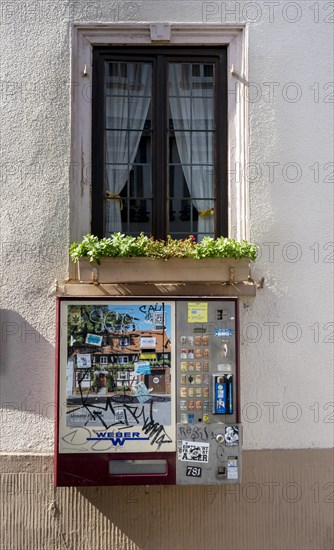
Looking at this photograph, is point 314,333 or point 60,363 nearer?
point 60,363

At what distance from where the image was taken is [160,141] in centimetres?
568

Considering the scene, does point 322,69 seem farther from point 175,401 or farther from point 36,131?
point 175,401

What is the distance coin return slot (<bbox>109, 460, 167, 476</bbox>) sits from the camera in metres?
4.78

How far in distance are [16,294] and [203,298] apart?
2.00m

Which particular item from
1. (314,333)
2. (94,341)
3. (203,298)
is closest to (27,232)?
(94,341)

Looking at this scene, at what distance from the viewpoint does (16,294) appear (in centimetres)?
541

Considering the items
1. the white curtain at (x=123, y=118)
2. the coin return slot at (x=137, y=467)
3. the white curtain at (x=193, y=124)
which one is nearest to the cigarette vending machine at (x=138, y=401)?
the coin return slot at (x=137, y=467)

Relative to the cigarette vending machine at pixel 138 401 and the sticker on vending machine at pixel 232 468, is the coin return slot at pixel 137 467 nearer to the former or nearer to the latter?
the cigarette vending machine at pixel 138 401

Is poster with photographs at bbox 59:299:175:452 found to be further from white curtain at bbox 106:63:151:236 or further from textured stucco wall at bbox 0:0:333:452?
white curtain at bbox 106:63:151:236

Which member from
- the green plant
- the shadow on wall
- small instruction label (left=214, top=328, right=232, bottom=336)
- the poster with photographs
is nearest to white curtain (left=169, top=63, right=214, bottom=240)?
the green plant

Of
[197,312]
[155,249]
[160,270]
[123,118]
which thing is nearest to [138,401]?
[197,312]

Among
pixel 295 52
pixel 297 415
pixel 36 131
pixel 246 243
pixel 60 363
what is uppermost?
pixel 295 52

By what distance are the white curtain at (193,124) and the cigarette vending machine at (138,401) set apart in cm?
169

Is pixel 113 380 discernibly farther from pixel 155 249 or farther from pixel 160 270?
pixel 155 249
